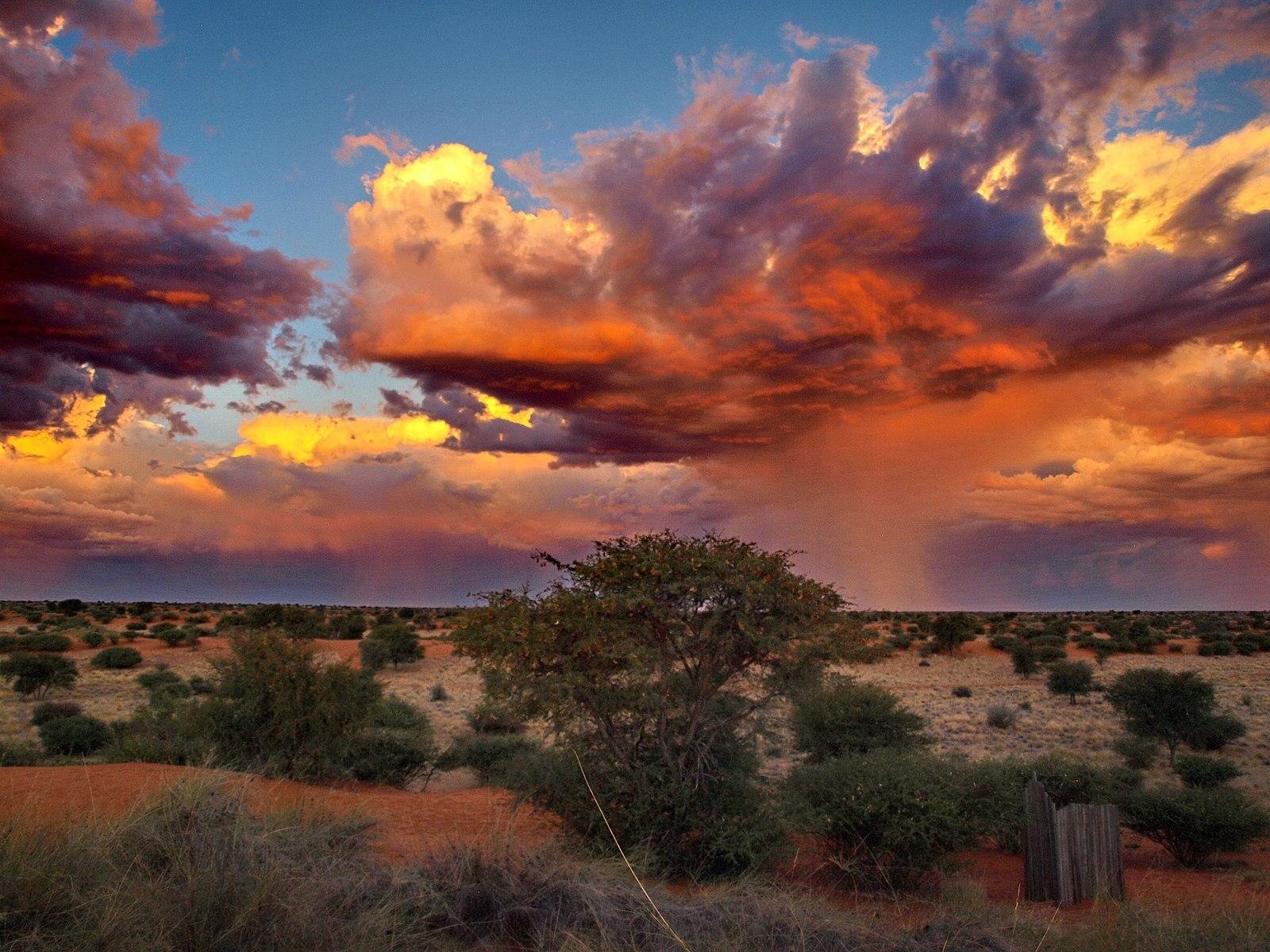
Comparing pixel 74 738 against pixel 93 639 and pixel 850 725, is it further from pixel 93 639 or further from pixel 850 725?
pixel 93 639

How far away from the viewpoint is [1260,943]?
21.9 ft

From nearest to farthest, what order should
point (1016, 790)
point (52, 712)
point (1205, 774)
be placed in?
1. point (1016, 790)
2. point (1205, 774)
3. point (52, 712)

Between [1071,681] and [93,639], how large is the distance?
61259 millimetres

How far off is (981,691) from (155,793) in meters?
42.2

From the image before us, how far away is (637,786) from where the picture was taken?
12.5m

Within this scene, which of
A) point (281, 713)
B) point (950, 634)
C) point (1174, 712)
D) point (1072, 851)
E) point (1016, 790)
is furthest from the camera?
point (950, 634)

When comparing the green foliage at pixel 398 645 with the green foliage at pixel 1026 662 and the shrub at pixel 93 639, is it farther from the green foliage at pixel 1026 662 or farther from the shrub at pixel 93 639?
the green foliage at pixel 1026 662

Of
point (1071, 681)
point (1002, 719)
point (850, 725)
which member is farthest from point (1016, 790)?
Answer: point (1071, 681)

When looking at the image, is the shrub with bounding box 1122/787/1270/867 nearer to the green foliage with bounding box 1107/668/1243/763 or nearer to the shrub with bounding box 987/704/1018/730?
the green foliage with bounding box 1107/668/1243/763

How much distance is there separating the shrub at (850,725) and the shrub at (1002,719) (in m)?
12.5

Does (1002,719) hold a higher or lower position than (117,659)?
higher

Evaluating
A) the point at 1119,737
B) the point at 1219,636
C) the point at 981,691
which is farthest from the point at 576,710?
the point at 1219,636

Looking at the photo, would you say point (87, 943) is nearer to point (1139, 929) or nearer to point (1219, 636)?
point (1139, 929)

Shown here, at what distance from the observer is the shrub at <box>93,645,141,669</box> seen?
46188mm
